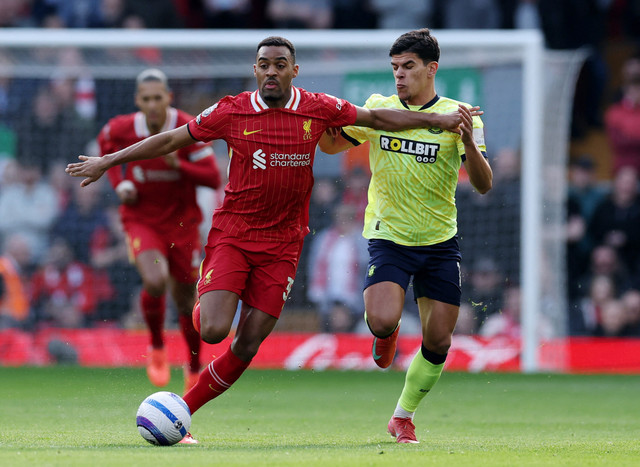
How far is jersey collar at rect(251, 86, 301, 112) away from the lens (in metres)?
7.11

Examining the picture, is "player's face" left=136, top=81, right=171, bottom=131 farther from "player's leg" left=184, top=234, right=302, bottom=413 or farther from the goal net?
the goal net

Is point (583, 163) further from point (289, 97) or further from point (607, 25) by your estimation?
point (289, 97)

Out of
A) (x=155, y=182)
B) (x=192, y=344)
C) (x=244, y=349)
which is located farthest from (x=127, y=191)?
(x=244, y=349)

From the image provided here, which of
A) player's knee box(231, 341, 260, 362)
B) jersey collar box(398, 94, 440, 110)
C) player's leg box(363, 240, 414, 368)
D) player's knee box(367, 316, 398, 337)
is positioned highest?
jersey collar box(398, 94, 440, 110)

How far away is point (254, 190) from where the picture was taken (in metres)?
7.13

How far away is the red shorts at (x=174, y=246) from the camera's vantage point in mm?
9969

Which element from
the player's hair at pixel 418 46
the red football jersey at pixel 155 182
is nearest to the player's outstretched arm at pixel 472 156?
the player's hair at pixel 418 46

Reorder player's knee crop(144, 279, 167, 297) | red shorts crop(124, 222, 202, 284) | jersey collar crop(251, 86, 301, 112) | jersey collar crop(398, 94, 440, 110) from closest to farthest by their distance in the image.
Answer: jersey collar crop(251, 86, 301, 112) → jersey collar crop(398, 94, 440, 110) → player's knee crop(144, 279, 167, 297) → red shorts crop(124, 222, 202, 284)

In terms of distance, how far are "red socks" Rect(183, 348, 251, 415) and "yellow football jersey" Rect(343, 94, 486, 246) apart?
4.22 ft

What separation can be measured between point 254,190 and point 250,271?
1.68ft

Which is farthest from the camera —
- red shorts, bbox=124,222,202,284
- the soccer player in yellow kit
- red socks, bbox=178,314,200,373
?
red shorts, bbox=124,222,202,284

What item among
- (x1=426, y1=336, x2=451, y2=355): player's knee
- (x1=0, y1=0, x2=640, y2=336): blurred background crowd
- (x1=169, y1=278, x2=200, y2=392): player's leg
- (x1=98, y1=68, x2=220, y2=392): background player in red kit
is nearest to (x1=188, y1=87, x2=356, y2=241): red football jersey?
(x1=426, y1=336, x2=451, y2=355): player's knee

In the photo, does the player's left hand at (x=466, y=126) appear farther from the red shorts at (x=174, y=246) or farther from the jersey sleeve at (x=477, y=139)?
the red shorts at (x=174, y=246)

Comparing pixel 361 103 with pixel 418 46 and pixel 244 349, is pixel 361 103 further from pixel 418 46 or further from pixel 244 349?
pixel 244 349
